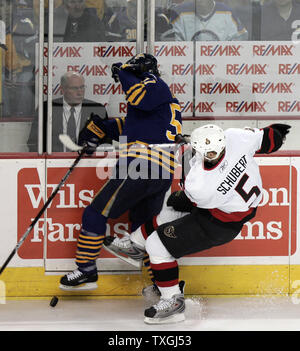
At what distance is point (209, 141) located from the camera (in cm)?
352

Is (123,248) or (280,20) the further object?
(280,20)

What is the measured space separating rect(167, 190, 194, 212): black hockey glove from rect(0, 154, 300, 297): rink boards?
0.68ft

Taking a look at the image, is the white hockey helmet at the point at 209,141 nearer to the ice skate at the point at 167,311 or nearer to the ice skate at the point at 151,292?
the ice skate at the point at 167,311

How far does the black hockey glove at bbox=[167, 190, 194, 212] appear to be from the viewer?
12.8 ft

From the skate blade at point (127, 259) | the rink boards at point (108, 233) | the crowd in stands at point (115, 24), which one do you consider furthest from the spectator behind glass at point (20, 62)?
the skate blade at point (127, 259)

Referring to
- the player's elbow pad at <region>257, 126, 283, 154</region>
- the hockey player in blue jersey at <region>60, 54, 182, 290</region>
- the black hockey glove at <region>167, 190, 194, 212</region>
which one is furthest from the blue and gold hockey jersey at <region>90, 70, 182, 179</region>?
the player's elbow pad at <region>257, 126, 283, 154</region>

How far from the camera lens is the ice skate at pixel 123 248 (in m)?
3.93

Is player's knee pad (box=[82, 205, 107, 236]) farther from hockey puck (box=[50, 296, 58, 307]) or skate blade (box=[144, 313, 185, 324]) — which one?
skate blade (box=[144, 313, 185, 324])

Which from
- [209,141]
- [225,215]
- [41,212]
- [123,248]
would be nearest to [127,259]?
[123,248]

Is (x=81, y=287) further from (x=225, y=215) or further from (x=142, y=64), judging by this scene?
(x=142, y=64)

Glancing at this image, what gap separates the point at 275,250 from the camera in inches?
163

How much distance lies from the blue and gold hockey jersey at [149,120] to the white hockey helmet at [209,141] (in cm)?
32

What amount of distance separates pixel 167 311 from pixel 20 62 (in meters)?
1.59
